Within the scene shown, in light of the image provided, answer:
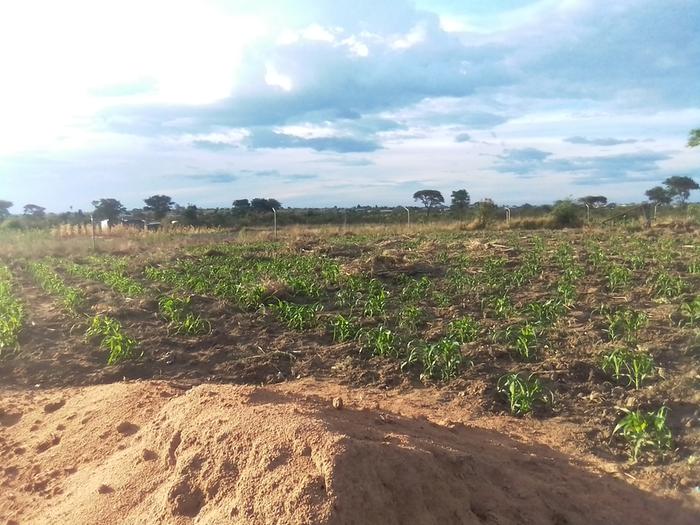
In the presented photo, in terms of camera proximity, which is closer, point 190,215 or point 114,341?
point 114,341

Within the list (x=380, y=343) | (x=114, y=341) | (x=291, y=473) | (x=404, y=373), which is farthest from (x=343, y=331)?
(x=291, y=473)

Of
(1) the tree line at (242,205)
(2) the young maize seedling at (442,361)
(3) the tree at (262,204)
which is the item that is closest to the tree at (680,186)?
(1) the tree line at (242,205)

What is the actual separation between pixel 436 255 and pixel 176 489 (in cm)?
1243

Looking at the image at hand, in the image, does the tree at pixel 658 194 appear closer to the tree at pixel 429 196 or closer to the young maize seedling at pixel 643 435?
the tree at pixel 429 196

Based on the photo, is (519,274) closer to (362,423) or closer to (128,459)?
(362,423)

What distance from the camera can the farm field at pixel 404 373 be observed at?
3.77 meters

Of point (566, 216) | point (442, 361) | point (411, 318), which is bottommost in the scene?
point (442, 361)

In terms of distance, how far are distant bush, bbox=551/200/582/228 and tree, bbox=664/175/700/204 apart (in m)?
23.2

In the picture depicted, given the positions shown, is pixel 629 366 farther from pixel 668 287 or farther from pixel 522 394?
pixel 668 287

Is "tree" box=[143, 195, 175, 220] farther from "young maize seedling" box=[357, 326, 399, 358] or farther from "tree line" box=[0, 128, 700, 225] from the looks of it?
"young maize seedling" box=[357, 326, 399, 358]

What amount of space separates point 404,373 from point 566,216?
30.7 m

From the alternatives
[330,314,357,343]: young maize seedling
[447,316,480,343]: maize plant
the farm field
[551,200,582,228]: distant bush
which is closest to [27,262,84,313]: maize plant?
the farm field

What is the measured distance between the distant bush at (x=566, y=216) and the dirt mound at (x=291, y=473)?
31.3 m

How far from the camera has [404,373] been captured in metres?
6.38
